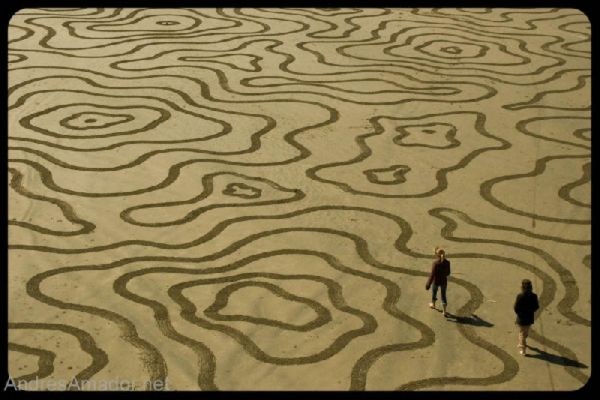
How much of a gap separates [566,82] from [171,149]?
4.05 m

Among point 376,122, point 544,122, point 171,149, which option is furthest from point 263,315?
point 544,122

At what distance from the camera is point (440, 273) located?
20.1 ft

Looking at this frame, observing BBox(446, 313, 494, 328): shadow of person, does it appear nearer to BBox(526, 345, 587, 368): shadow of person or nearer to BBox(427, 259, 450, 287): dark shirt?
BBox(427, 259, 450, 287): dark shirt

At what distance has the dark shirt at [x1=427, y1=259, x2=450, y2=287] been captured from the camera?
6133mm

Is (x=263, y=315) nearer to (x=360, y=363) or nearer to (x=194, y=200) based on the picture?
(x=360, y=363)

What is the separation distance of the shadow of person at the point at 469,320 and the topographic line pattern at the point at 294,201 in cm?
2

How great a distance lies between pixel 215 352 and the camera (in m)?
5.76

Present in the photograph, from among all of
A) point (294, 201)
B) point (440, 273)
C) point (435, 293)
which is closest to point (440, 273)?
point (440, 273)

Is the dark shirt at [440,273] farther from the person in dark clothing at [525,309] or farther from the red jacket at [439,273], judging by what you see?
the person in dark clothing at [525,309]

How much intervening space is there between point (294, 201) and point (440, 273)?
1952 millimetres

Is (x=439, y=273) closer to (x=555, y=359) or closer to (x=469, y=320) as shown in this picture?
(x=469, y=320)

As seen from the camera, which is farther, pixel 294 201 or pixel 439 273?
pixel 294 201

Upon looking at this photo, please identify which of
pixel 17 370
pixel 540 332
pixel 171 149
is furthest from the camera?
pixel 171 149

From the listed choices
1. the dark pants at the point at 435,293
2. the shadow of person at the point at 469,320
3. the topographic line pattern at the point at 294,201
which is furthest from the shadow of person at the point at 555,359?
the dark pants at the point at 435,293
